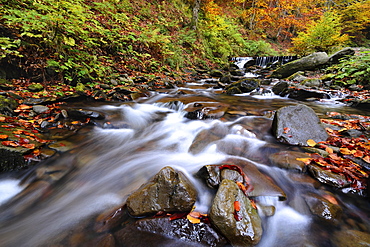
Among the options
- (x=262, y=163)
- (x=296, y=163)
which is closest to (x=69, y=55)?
(x=262, y=163)

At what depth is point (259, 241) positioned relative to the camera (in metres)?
1.78

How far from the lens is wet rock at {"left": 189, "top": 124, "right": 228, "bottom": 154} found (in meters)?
3.78

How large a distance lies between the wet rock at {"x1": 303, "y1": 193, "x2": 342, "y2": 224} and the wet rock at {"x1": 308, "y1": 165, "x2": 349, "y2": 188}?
32 cm

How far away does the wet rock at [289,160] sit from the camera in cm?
276

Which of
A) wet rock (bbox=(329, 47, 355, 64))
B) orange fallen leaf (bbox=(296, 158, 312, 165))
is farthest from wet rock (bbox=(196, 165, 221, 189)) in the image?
wet rock (bbox=(329, 47, 355, 64))

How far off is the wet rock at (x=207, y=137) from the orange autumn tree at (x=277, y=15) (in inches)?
992

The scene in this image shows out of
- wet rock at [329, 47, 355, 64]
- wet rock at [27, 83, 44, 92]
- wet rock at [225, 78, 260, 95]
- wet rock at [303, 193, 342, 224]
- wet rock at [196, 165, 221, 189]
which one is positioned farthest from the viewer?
wet rock at [329, 47, 355, 64]

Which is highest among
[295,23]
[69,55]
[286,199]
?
[295,23]

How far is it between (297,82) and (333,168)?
28.4 feet

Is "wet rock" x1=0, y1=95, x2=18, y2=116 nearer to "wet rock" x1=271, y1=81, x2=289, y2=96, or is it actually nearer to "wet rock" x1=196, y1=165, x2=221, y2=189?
"wet rock" x1=196, y1=165, x2=221, y2=189

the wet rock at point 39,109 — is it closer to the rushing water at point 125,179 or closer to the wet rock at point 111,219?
the rushing water at point 125,179

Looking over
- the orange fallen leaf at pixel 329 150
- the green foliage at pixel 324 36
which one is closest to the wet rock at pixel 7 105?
the orange fallen leaf at pixel 329 150

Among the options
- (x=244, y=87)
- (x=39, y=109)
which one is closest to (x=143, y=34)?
(x=244, y=87)

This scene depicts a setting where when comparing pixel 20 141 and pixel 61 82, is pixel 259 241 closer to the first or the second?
pixel 20 141
